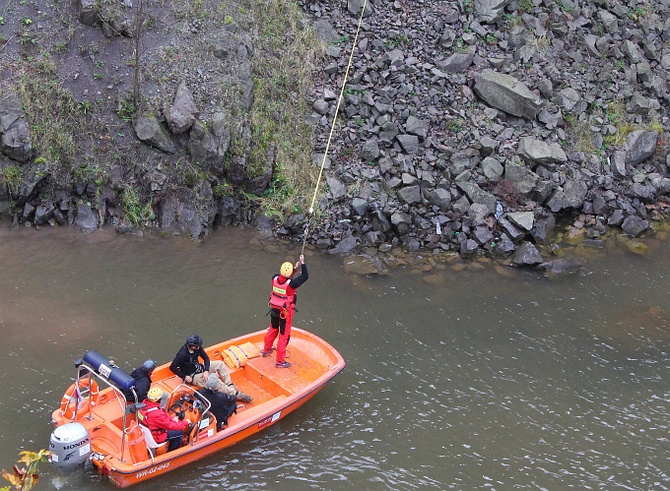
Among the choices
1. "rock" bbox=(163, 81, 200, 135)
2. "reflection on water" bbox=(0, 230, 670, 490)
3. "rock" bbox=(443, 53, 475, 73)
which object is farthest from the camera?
"rock" bbox=(443, 53, 475, 73)

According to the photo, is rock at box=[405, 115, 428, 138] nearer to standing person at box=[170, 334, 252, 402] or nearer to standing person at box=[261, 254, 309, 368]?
standing person at box=[261, 254, 309, 368]

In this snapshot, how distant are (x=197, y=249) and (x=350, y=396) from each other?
6073mm

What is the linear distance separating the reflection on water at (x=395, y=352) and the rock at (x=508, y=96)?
476cm

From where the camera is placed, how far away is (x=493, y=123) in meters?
20.0

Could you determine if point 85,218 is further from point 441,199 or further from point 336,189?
point 441,199

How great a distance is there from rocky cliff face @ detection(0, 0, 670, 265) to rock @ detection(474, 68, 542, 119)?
43 mm

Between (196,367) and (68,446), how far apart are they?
252 cm

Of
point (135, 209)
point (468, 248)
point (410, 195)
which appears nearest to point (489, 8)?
point (410, 195)

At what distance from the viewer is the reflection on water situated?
11266 mm

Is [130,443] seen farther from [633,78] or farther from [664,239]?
[633,78]

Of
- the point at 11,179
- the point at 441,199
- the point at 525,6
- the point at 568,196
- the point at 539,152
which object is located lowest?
the point at 11,179

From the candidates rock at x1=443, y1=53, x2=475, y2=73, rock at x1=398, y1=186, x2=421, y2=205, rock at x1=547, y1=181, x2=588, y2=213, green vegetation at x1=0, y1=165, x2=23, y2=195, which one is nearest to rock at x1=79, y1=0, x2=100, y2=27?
green vegetation at x1=0, y1=165, x2=23, y2=195

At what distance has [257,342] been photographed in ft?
44.5

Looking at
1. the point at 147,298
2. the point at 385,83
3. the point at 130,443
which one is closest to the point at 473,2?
the point at 385,83
